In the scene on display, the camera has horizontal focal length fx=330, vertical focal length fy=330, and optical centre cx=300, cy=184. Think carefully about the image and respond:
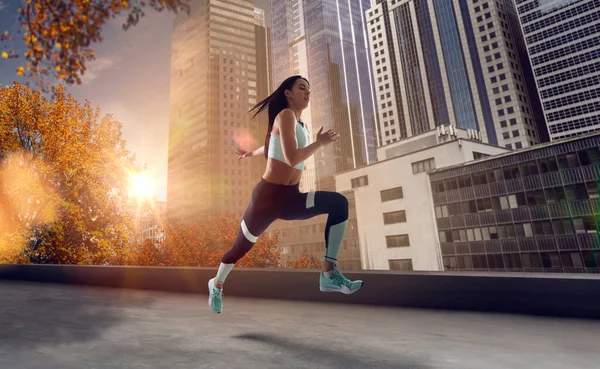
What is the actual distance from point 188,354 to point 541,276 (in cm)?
362

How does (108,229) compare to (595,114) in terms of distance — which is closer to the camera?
(108,229)

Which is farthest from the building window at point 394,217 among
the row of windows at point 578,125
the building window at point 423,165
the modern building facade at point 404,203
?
the row of windows at point 578,125

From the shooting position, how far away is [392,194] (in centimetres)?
4641

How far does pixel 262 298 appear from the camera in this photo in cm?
Result: 534

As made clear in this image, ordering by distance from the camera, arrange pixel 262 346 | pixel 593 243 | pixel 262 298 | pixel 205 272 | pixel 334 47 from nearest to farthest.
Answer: pixel 262 346, pixel 262 298, pixel 205 272, pixel 593 243, pixel 334 47

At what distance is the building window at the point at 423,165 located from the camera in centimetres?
4394

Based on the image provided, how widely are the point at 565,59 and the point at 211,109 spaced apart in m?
117

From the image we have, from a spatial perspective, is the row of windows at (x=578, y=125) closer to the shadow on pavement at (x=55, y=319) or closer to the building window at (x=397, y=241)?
the building window at (x=397, y=241)

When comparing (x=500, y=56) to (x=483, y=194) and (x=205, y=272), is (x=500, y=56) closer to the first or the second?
(x=483, y=194)

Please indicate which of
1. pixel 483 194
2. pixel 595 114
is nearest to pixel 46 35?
pixel 483 194

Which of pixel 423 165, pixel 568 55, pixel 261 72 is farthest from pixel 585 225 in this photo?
pixel 261 72

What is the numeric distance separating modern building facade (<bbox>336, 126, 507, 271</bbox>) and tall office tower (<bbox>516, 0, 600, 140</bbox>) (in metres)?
53.5

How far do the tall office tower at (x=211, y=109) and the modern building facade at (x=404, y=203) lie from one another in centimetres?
8528

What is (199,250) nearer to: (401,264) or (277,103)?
(401,264)
